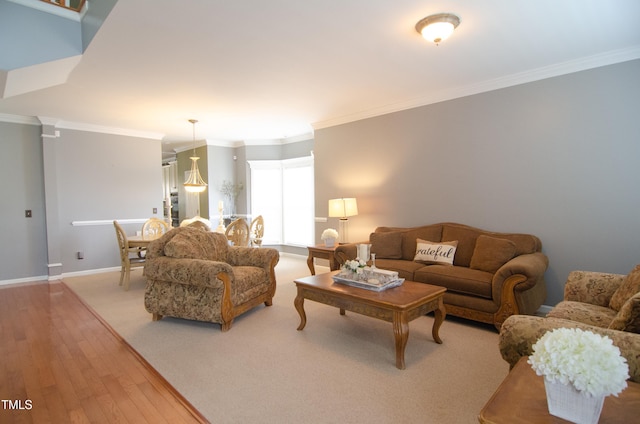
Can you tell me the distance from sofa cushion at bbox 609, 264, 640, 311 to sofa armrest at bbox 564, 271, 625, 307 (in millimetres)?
113

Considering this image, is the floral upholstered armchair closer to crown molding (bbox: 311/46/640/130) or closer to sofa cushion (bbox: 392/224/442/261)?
sofa cushion (bbox: 392/224/442/261)

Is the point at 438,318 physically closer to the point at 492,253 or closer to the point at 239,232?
the point at 492,253

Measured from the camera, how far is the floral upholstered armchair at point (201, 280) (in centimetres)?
324

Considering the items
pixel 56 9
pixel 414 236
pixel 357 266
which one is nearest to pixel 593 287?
pixel 357 266

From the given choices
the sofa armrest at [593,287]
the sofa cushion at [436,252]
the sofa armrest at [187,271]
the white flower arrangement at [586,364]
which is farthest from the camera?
the sofa cushion at [436,252]

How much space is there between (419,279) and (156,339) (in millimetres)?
2714

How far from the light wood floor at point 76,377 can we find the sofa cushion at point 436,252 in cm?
292

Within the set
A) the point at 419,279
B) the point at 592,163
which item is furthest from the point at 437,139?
the point at 419,279

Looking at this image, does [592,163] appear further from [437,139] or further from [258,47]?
[258,47]

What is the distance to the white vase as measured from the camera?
A: 3.33 ft

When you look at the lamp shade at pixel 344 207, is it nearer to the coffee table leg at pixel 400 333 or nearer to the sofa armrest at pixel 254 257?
the sofa armrest at pixel 254 257

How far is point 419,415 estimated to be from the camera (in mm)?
1967

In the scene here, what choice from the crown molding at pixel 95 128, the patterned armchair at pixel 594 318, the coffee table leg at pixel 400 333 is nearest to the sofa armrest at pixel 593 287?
the patterned armchair at pixel 594 318

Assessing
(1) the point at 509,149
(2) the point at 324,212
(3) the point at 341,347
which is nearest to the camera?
(3) the point at 341,347
